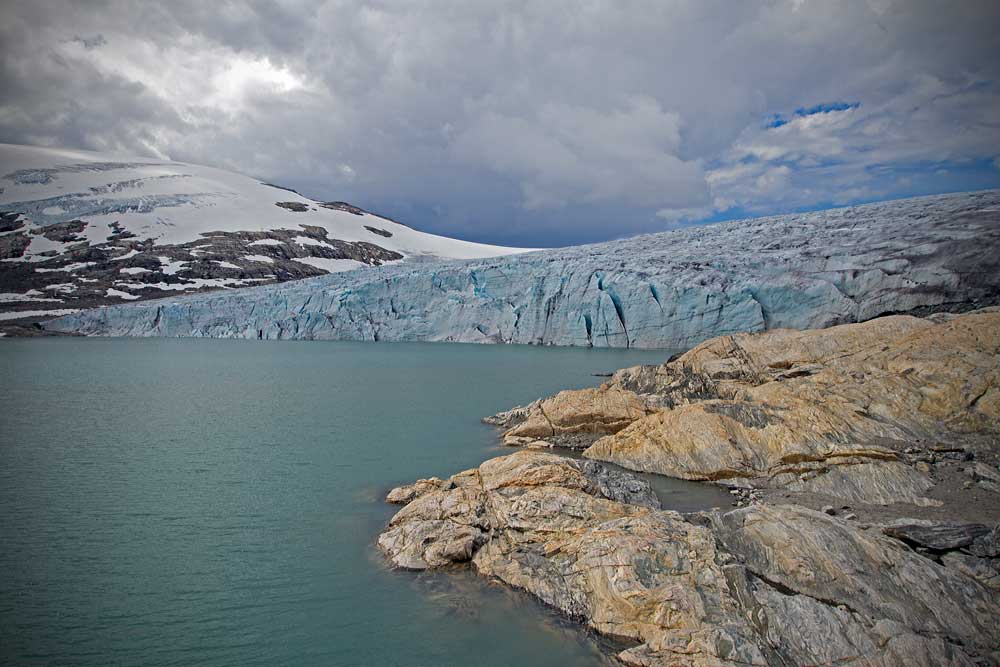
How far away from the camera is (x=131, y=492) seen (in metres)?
Result: 9.16

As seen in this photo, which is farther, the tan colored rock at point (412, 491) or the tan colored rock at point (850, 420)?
the tan colored rock at point (412, 491)

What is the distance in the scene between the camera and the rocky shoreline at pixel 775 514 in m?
4.82

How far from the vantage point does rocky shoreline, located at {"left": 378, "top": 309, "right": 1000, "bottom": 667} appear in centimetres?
482

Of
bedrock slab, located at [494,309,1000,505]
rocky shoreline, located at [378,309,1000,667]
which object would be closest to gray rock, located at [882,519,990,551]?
Answer: rocky shoreline, located at [378,309,1000,667]

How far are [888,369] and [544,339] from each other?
77.4ft

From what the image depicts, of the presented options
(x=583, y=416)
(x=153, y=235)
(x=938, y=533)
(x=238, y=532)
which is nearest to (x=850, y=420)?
(x=938, y=533)

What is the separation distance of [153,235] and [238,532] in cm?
6762

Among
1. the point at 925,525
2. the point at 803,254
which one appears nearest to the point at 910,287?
the point at 803,254

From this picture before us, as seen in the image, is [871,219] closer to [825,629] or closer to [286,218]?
[825,629]

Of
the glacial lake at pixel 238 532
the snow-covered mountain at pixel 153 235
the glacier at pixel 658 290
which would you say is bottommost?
the glacial lake at pixel 238 532

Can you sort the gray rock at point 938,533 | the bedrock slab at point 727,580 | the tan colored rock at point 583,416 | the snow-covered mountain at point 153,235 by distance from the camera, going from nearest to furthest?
1. the bedrock slab at point 727,580
2. the gray rock at point 938,533
3. the tan colored rock at point 583,416
4. the snow-covered mountain at point 153,235

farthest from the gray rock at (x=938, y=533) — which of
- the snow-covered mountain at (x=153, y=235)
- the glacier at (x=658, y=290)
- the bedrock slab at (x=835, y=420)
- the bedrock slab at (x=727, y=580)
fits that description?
the snow-covered mountain at (x=153, y=235)

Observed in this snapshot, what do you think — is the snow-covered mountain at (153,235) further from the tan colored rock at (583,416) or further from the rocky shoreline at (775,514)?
the rocky shoreline at (775,514)

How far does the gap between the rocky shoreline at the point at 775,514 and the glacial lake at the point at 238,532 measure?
55 centimetres
